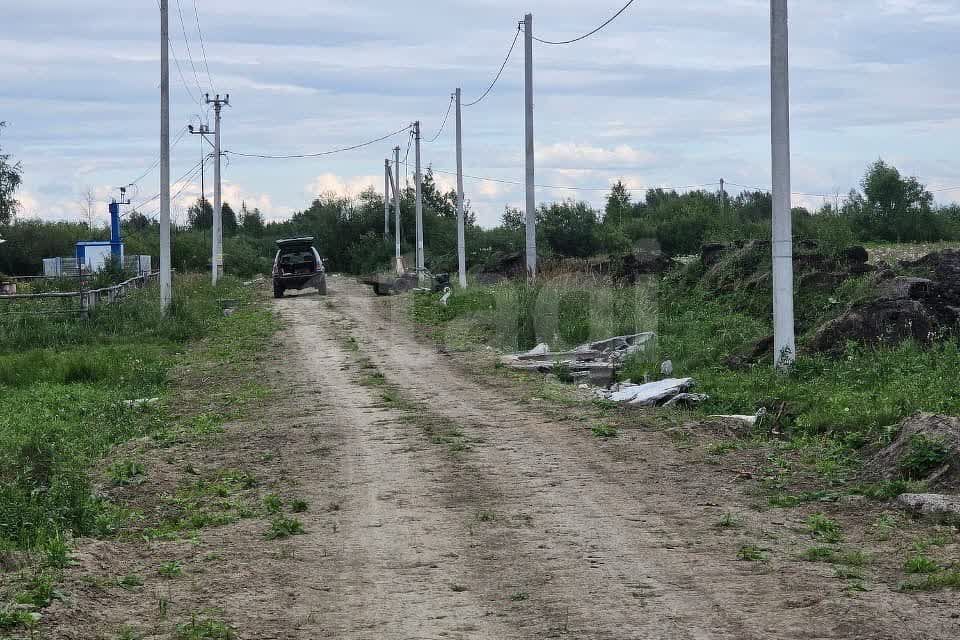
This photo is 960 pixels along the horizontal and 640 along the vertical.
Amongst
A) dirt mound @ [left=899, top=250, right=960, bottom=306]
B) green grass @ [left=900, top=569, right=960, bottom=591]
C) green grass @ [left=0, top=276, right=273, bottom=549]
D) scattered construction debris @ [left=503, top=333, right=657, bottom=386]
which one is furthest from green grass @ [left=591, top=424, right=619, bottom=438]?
dirt mound @ [left=899, top=250, right=960, bottom=306]

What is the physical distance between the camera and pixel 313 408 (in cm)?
1398

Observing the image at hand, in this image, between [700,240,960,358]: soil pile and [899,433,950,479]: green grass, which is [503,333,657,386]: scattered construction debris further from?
[899,433,950,479]: green grass

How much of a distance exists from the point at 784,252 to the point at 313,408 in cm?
658

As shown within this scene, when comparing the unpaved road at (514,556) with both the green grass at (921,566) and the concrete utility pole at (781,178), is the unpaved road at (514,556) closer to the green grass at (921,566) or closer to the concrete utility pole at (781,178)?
the green grass at (921,566)

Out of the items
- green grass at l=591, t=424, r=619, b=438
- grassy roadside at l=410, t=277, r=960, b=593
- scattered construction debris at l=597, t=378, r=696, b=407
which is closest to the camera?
grassy roadside at l=410, t=277, r=960, b=593

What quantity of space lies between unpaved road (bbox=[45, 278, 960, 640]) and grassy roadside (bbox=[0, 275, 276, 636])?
585 millimetres

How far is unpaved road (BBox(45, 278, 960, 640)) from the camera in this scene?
5516 mm

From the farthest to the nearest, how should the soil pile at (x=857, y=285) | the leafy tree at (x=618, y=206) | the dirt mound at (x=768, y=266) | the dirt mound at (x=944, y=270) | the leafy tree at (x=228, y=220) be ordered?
the leafy tree at (x=228, y=220)
the leafy tree at (x=618, y=206)
the dirt mound at (x=768, y=266)
the dirt mound at (x=944, y=270)
the soil pile at (x=857, y=285)

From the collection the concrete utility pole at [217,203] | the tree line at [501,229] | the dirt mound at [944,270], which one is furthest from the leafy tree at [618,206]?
the dirt mound at [944,270]

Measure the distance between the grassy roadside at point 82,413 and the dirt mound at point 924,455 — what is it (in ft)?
20.5

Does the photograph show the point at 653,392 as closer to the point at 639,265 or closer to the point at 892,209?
the point at 639,265

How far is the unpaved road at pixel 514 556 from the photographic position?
5516 mm

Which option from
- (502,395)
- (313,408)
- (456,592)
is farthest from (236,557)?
(502,395)

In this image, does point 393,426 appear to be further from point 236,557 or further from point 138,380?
point 138,380
